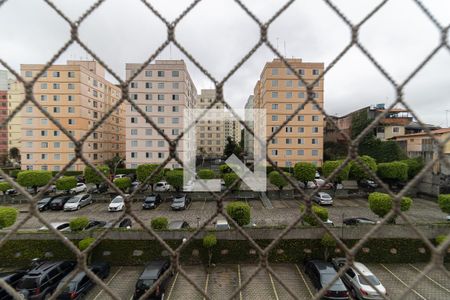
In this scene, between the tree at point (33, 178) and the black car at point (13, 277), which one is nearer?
the black car at point (13, 277)

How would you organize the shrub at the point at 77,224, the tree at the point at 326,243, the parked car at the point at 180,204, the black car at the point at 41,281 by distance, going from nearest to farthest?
1. the black car at the point at 41,281
2. the tree at the point at 326,243
3. the shrub at the point at 77,224
4. the parked car at the point at 180,204

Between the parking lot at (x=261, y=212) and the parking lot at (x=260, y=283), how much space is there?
173 cm

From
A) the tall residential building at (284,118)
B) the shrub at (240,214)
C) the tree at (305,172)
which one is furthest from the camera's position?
the tall residential building at (284,118)

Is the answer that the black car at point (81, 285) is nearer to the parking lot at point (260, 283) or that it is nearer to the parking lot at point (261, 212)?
the parking lot at point (260, 283)

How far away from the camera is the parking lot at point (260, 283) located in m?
3.04

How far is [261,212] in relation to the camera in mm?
6305

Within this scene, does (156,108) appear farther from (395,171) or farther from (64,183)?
(395,171)

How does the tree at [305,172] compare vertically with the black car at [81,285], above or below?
above

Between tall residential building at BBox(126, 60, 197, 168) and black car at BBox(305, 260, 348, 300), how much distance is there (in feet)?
23.0

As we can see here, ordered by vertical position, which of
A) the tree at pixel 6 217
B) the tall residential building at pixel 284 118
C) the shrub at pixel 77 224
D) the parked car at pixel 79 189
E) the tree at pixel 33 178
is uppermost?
the tall residential building at pixel 284 118

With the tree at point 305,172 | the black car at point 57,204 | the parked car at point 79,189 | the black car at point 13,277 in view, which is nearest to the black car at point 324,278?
the tree at point 305,172

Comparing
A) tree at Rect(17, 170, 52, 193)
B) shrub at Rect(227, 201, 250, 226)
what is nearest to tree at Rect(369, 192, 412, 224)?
shrub at Rect(227, 201, 250, 226)

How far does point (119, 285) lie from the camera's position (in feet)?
10.8

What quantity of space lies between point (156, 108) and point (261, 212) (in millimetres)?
6195
